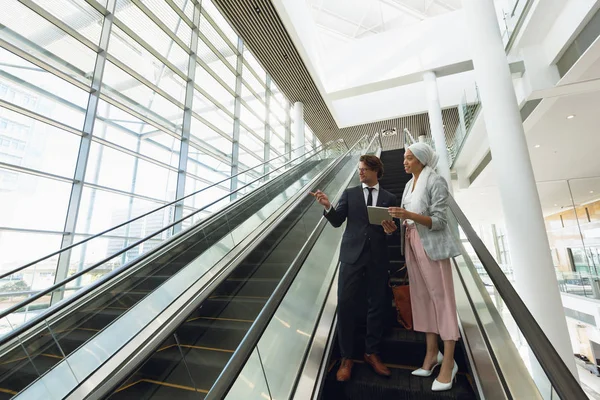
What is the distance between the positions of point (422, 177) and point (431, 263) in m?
0.59

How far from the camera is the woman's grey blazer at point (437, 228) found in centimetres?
195

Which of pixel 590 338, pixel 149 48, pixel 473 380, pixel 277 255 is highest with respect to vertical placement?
pixel 149 48

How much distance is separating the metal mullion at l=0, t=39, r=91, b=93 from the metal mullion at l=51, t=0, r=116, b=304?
23 centimetres

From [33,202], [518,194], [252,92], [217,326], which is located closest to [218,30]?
[252,92]

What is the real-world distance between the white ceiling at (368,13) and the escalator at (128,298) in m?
12.1

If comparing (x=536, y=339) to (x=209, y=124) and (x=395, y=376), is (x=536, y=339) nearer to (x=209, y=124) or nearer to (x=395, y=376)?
(x=395, y=376)

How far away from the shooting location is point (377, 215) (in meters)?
2.10

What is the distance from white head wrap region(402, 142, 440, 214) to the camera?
2.08 meters

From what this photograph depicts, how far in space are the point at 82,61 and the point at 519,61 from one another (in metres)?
8.48

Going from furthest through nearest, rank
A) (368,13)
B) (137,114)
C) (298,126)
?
(368,13)
(298,126)
(137,114)

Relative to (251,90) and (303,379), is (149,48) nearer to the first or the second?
(251,90)

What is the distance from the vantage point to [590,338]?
1359cm

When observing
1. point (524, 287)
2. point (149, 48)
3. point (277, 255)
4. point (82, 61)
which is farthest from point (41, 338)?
point (149, 48)

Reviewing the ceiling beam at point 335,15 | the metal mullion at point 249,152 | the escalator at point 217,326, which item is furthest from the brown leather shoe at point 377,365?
the ceiling beam at point 335,15
